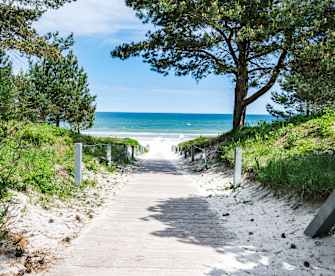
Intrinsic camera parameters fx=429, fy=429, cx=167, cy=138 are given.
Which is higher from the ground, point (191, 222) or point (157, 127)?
point (157, 127)

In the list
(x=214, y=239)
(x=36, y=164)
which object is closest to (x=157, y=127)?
(x=36, y=164)

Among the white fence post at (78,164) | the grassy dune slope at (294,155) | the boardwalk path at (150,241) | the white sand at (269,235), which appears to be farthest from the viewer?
the white fence post at (78,164)

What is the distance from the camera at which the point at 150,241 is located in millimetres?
5852

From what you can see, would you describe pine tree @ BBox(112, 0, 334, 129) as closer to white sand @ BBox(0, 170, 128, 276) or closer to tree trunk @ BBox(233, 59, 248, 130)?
tree trunk @ BBox(233, 59, 248, 130)

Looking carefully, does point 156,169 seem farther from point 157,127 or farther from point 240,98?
point 157,127

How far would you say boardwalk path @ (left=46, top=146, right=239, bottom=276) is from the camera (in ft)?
15.7

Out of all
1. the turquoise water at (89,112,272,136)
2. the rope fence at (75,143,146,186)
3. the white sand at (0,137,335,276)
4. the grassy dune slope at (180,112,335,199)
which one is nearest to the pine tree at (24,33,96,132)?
the rope fence at (75,143,146,186)

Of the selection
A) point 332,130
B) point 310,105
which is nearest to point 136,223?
point 332,130

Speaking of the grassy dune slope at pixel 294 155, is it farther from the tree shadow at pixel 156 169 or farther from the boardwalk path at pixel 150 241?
the tree shadow at pixel 156 169

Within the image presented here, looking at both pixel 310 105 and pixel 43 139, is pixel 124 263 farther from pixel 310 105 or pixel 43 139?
pixel 310 105

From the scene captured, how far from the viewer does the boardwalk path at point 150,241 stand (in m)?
4.77

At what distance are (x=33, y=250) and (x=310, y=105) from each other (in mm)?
25724

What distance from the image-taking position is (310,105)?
1110 inches

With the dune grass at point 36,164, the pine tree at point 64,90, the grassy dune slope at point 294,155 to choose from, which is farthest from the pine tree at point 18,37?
the pine tree at point 64,90
